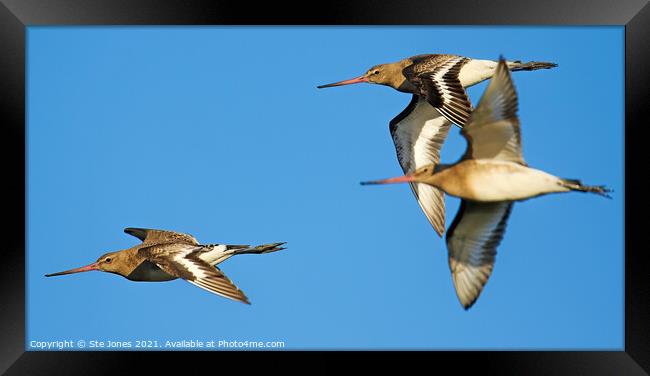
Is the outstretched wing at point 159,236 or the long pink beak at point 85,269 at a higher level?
the outstretched wing at point 159,236

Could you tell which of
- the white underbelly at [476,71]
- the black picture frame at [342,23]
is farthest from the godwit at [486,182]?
the white underbelly at [476,71]

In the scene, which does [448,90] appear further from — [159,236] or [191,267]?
[159,236]

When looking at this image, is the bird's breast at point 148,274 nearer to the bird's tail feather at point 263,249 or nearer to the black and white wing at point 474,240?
the bird's tail feather at point 263,249

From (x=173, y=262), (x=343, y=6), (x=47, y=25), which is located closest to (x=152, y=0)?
(x=47, y=25)

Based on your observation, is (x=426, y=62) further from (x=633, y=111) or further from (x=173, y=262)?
(x=173, y=262)

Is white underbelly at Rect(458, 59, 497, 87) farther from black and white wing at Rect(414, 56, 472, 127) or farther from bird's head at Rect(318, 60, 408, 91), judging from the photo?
bird's head at Rect(318, 60, 408, 91)

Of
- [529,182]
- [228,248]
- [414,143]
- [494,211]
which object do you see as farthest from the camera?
[414,143]
